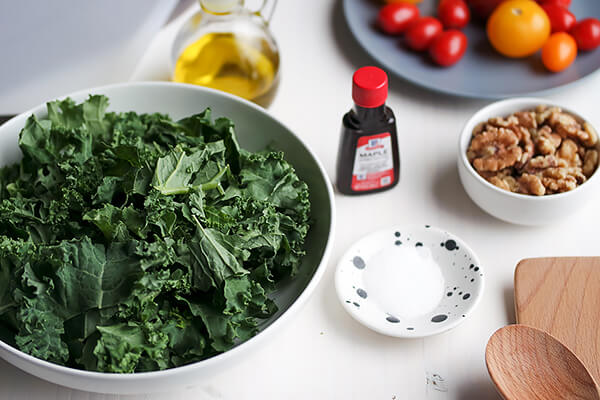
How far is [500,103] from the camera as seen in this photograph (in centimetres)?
121

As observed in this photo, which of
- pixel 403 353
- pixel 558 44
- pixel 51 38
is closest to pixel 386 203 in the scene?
pixel 403 353

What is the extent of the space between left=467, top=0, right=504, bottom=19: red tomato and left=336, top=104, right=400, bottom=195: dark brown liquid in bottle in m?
0.53

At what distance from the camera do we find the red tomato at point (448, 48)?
1.37 metres

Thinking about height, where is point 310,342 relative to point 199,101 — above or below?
below

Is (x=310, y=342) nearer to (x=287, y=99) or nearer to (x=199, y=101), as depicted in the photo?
(x=199, y=101)

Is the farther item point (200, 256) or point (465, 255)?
point (465, 255)

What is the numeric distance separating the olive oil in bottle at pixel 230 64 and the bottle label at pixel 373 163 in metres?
0.29

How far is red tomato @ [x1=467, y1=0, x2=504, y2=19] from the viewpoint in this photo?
4.83 ft

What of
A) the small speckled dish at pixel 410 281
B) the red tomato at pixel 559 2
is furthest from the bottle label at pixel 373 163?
the red tomato at pixel 559 2

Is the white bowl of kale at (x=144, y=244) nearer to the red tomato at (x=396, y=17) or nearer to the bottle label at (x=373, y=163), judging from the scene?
the bottle label at (x=373, y=163)

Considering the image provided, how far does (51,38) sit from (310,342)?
815 millimetres

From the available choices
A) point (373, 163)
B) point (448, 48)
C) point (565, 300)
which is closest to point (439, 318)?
point (565, 300)

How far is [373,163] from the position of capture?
3.79 feet

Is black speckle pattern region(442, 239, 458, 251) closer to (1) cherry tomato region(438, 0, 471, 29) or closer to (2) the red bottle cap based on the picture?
(2) the red bottle cap
